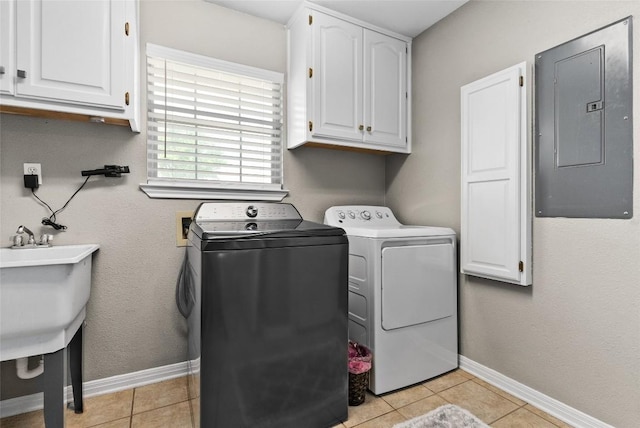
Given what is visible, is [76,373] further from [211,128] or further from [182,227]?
[211,128]

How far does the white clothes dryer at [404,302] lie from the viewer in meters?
1.91

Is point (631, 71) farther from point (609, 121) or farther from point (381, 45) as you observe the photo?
point (381, 45)

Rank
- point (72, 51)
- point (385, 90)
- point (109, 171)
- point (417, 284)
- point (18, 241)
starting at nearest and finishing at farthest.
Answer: point (72, 51) < point (18, 241) < point (109, 171) < point (417, 284) < point (385, 90)

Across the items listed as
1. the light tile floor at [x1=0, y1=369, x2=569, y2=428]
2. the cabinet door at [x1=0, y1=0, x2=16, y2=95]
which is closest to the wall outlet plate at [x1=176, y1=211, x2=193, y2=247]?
the light tile floor at [x1=0, y1=369, x2=569, y2=428]

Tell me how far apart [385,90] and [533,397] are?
2.24 m

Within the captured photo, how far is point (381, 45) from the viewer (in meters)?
2.53

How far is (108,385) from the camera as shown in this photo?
6.43 feet

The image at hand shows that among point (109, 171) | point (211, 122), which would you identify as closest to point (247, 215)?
point (211, 122)

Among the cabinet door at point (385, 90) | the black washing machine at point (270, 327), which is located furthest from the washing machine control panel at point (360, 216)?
the black washing machine at point (270, 327)

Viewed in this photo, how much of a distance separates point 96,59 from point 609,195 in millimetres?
2571

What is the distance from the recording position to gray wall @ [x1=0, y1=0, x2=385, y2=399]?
1765mm

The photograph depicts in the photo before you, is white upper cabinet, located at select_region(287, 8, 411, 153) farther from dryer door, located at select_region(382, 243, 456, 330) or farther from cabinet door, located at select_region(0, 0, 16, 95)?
cabinet door, located at select_region(0, 0, 16, 95)

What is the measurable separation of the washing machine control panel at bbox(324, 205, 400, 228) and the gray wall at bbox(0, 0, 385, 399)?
1.03m

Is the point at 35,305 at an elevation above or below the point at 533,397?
above
